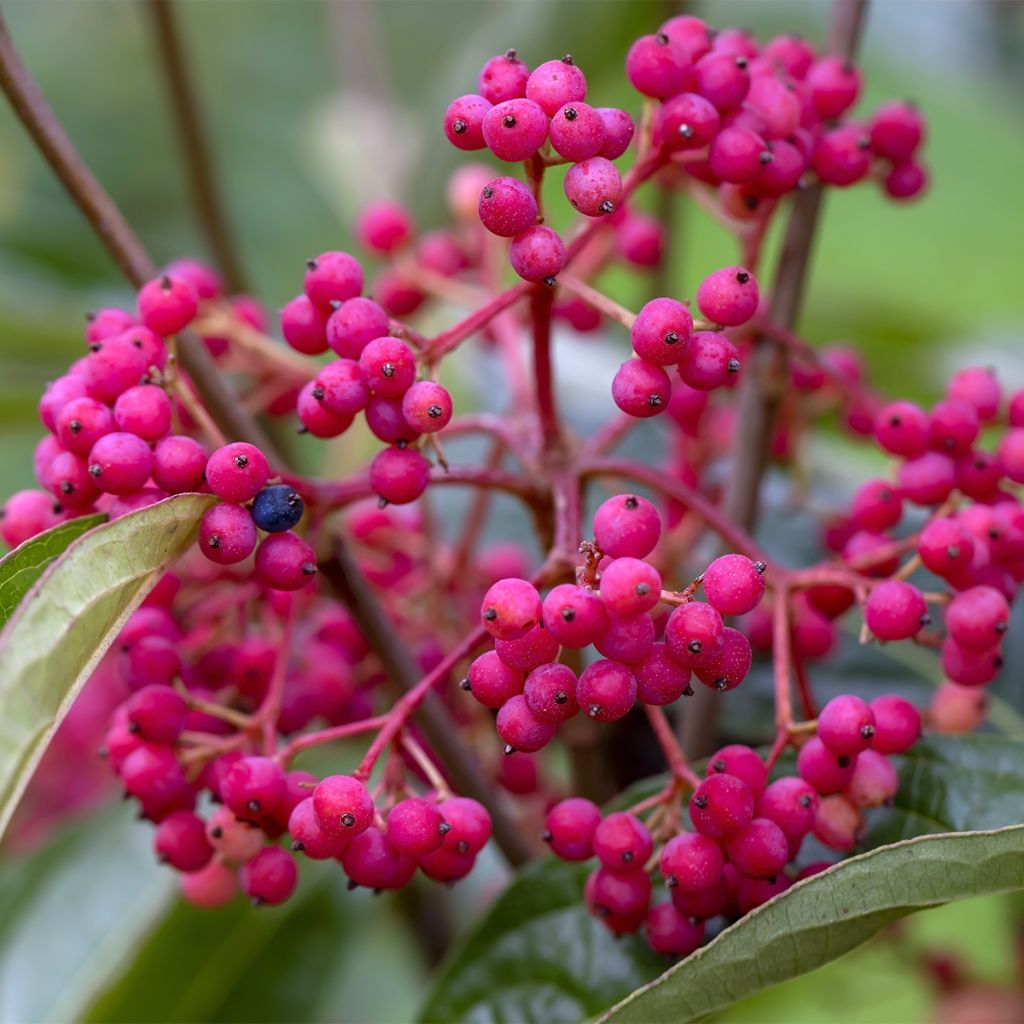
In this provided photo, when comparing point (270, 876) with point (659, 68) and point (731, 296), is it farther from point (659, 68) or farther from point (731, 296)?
point (659, 68)

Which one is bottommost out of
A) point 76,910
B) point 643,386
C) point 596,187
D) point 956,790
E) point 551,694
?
point 76,910

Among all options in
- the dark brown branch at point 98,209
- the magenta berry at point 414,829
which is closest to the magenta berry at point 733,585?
the magenta berry at point 414,829

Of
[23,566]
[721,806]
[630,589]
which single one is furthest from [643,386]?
[23,566]

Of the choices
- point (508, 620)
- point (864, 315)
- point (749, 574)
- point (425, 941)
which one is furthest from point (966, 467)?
point (864, 315)

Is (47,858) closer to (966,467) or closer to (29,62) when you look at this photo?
(966,467)

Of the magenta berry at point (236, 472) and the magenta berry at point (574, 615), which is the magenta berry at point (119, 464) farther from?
the magenta berry at point (574, 615)

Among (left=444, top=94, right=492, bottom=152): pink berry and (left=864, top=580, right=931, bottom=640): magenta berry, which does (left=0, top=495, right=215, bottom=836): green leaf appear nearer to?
(left=444, top=94, right=492, bottom=152): pink berry

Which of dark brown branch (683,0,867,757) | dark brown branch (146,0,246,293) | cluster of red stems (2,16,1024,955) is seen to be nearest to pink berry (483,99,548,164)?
cluster of red stems (2,16,1024,955)
